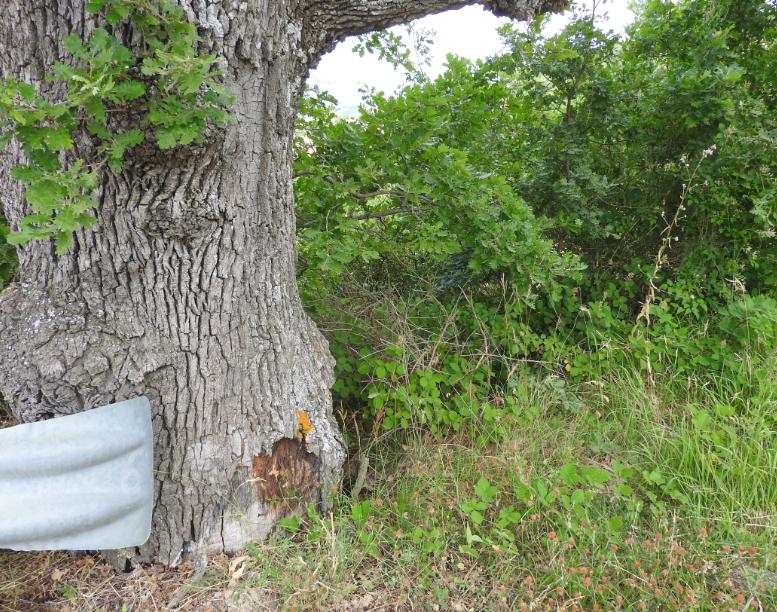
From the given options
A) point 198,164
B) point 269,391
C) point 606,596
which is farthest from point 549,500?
point 198,164

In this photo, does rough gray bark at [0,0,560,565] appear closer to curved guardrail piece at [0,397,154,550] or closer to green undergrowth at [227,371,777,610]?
curved guardrail piece at [0,397,154,550]

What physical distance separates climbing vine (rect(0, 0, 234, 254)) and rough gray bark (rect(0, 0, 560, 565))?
165mm

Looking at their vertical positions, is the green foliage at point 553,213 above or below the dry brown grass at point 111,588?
above

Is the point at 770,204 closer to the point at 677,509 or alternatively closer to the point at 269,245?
the point at 677,509

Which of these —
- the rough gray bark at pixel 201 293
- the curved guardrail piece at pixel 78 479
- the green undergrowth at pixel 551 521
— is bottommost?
the green undergrowth at pixel 551 521

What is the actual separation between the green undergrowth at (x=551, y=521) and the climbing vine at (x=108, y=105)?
166 cm

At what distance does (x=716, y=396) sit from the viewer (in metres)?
3.18

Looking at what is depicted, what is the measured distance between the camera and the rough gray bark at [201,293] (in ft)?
6.38

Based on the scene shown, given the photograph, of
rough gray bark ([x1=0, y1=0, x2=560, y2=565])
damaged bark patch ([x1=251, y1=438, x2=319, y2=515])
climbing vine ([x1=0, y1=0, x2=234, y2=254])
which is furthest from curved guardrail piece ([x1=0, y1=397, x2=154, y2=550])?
climbing vine ([x1=0, y1=0, x2=234, y2=254])

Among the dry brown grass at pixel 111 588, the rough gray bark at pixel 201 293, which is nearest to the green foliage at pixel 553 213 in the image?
the rough gray bark at pixel 201 293

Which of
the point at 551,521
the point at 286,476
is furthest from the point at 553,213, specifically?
the point at 286,476

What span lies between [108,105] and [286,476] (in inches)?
67.2

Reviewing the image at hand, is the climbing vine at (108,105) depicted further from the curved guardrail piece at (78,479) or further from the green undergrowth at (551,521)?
the green undergrowth at (551,521)

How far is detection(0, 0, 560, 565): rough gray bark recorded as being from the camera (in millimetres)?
1945
